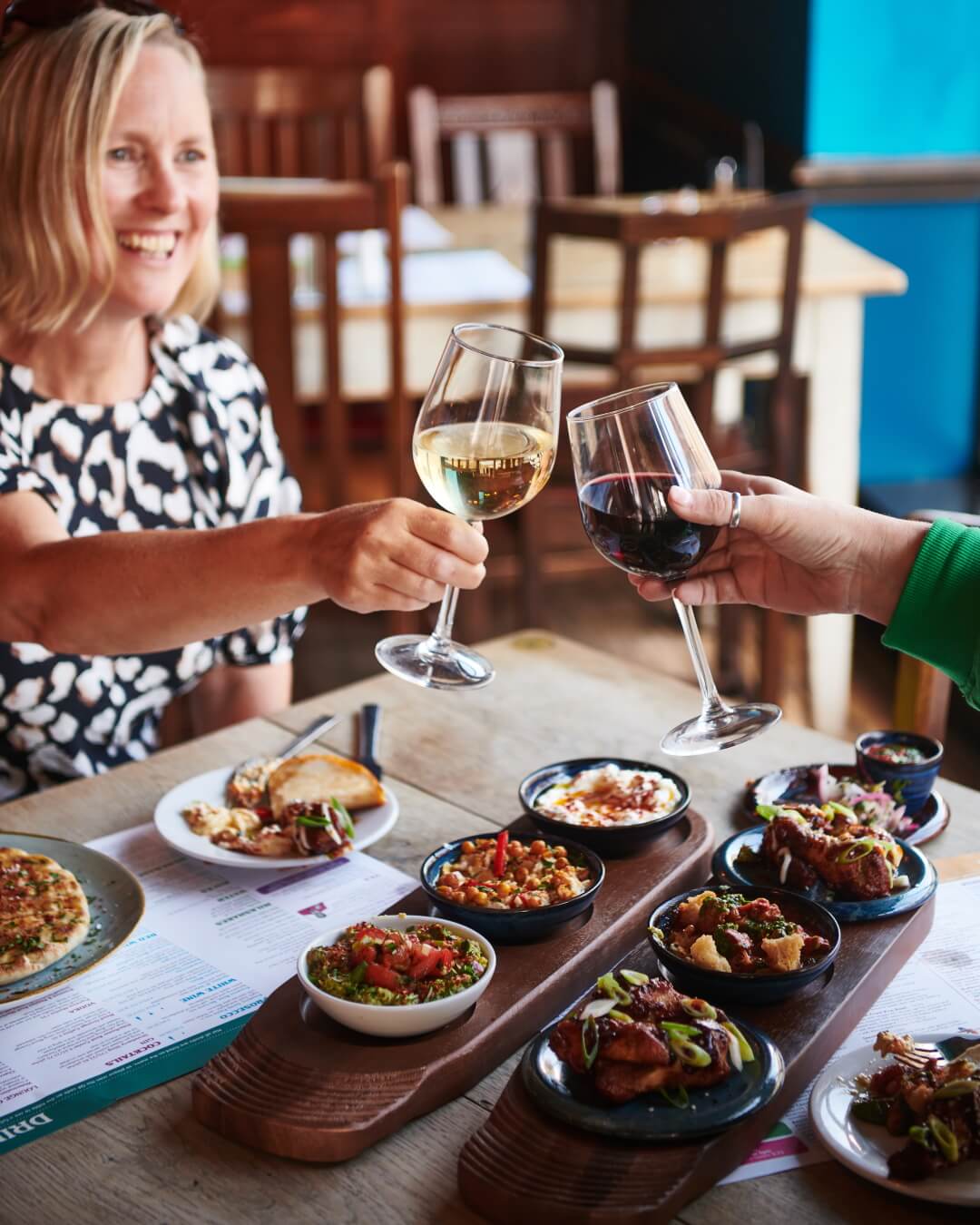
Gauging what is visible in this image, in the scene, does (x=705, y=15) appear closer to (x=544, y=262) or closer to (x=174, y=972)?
(x=544, y=262)

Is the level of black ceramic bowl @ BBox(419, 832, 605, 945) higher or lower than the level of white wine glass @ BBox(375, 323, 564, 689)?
lower

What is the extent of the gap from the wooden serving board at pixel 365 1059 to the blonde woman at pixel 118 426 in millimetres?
424

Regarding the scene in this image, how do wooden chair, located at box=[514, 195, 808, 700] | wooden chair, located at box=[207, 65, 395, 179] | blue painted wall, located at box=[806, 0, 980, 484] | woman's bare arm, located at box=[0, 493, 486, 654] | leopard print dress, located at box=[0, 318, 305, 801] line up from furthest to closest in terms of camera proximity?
blue painted wall, located at box=[806, 0, 980, 484] < wooden chair, located at box=[207, 65, 395, 179] < wooden chair, located at box=[514, 195, 808, 700] < leopard print dress, located at box=[0, 318, 305, 801] < woman's bare arm, located at box=[0, 493, 486, 654]

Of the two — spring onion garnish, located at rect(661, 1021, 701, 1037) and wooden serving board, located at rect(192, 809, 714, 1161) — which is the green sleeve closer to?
wooden serving board, located at rect(192, 809, 714, 1161)

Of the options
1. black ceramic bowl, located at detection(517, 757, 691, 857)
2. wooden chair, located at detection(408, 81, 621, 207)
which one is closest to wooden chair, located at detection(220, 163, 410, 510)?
black ceramic bowl, located at detection(517, 757, 691, 857)

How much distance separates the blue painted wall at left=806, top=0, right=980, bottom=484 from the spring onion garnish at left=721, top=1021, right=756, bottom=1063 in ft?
14.3

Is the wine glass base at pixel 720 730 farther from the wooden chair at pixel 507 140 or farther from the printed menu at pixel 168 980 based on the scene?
the wooden chair at pixel 507 140

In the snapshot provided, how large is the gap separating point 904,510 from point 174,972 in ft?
11.3

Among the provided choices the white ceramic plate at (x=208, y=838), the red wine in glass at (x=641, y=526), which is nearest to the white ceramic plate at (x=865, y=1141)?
the red wine in glass at (x=641, y=526)

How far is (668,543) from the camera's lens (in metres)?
1.20

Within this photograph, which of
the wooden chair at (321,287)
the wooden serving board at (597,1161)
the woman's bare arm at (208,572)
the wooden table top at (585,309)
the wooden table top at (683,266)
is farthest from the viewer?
the wooden table top at (683,266)

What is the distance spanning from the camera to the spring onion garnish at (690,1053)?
37.3 inches

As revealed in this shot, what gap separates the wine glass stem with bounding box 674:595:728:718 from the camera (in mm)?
1258

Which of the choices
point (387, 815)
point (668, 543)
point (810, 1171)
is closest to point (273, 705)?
point (387, 815)
